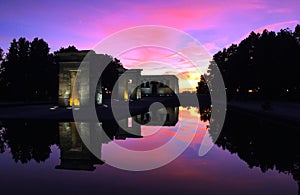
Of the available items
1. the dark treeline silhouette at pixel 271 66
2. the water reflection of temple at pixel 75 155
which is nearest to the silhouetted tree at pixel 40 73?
the dark treeline silhouette at pixel 271 66

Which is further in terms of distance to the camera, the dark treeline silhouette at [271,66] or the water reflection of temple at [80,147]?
the dark treeline silhouette at [271,66]

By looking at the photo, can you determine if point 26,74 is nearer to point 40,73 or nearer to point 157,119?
point 40,73

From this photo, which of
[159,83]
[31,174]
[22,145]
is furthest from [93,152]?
[159,83]

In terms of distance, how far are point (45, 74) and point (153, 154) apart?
53792 mm

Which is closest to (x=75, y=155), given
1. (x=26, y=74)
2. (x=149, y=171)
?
(x=149, y=171)

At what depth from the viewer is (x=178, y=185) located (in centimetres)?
644

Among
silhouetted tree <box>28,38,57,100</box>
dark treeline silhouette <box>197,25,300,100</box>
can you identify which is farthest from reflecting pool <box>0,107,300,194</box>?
silhouetted tree <box>28,38,57,100</box>

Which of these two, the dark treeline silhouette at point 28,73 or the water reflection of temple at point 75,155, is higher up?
the dark treeline silhouette at point 28,73

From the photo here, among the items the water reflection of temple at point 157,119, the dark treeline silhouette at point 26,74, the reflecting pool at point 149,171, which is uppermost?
the dark treeline silhouette at point 26,74

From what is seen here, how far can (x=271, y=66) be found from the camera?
48.2m

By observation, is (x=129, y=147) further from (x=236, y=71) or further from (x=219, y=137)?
(x=236, y=71)

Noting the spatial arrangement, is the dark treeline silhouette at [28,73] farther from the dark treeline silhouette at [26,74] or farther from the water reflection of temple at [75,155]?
the water reflection of temple at [75,155]

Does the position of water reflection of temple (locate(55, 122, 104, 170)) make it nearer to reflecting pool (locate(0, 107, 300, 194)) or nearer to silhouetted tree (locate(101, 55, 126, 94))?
reflecting pool (locate(0, 107, 300, 194))

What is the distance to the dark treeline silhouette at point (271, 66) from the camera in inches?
1809
